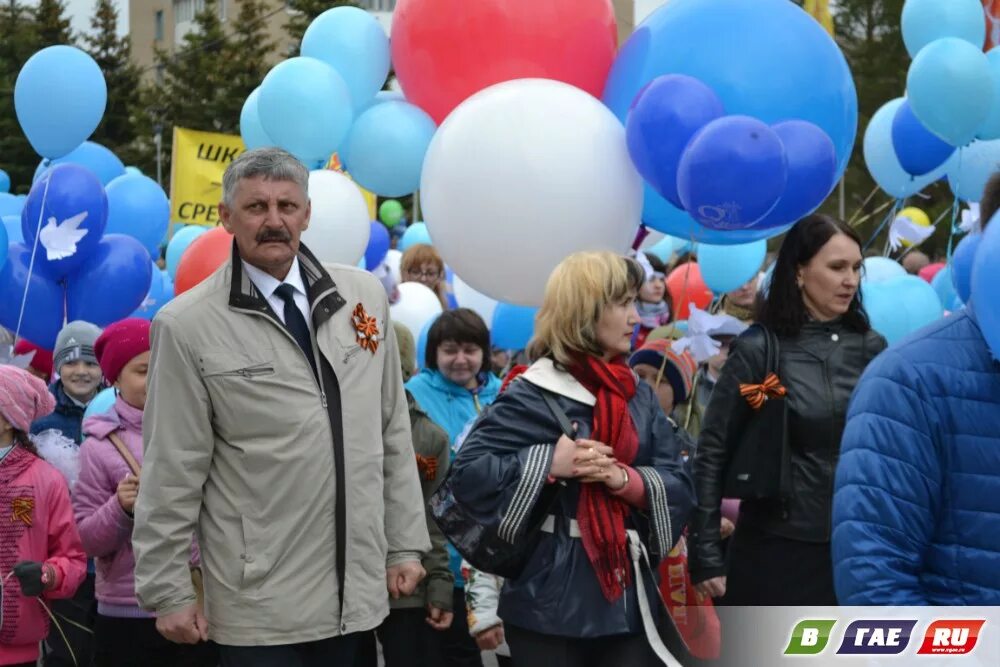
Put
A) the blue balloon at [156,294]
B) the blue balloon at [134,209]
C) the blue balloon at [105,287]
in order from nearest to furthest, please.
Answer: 1. the blue balloon at [105,287]
2. the blue balloon at [134,209]
3. the blue balloon at [156,294]

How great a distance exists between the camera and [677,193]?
526 cm

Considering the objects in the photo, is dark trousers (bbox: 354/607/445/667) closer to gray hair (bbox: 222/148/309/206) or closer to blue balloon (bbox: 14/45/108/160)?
gray hair (bbox: 222/148/309/206)

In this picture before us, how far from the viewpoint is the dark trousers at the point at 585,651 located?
3.91 m

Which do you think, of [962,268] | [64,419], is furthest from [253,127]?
[962,268]

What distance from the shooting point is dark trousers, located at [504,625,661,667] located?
3908 millimetres

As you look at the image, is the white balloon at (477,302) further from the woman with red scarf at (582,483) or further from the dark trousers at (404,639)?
the woman with red scarf at (582,483)

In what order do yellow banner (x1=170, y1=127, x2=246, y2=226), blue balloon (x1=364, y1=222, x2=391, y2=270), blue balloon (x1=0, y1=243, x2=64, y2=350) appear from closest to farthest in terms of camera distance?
1. blue balloon (x1=0, y1=243, x2=64, y2=350)
2. blue balloon (x1=364, y1=222, x2=391, y2=270)
3. yellow banner (x1=170, y1=127, x2=246, y2=226)

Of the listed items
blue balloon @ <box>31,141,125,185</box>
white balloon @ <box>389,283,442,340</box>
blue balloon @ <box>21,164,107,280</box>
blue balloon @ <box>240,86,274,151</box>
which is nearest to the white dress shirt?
blue balloon @ <box>240,86,274,151</box>

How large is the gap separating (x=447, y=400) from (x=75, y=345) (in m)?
1.75

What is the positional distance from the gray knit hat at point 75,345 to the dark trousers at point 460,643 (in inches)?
80.5

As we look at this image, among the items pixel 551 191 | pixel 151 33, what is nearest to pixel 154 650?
pixel 551 191

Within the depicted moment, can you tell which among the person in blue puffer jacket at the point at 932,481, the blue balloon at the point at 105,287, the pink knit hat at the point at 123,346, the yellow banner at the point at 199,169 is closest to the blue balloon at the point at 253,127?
the blue balloon at the point at 105,287

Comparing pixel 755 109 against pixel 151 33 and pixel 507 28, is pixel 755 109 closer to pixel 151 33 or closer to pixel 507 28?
pixel 507 28

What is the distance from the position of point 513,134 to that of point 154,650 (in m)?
2.27
